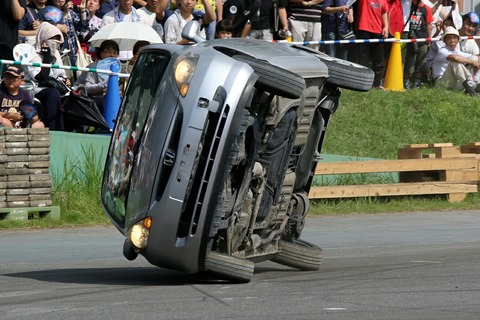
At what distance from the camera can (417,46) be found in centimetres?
2280

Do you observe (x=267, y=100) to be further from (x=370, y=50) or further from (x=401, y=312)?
(x=370, y=50)

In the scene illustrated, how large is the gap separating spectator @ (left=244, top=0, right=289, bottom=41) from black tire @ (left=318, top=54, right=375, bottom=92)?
9279mm

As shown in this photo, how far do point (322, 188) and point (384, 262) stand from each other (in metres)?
5.49

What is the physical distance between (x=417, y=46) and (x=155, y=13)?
20.0 feet

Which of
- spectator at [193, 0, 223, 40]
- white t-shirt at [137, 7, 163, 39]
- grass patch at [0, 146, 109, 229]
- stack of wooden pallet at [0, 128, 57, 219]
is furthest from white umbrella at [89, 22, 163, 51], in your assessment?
stack of wooden pallet at [0, 128, 57, 219]

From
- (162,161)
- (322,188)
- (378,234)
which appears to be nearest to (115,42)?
(322,188)

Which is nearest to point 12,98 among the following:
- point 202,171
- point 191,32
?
point 191,32

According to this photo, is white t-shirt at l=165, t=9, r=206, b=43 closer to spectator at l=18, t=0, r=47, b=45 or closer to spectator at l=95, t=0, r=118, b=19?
spectator at l=95, t=0, r=118, b=19

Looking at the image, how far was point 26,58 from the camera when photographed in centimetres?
1614

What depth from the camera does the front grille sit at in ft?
28.0

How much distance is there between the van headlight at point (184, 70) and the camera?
8.66 meters

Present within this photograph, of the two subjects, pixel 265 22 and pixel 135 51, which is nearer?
pixel 135 51

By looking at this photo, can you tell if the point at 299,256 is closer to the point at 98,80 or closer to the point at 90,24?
the point at 98,80

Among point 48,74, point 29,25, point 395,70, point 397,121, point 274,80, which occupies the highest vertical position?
point 274,80
